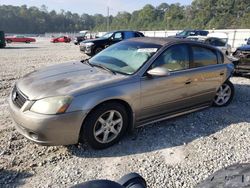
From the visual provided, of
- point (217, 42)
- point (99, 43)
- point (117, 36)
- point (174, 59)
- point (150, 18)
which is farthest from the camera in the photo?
point (150, 18)

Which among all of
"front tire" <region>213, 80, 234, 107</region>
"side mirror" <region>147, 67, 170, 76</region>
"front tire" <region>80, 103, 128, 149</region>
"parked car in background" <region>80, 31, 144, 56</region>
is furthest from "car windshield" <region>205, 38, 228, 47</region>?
"front tire" <region>80, 103, 128, 149</region>

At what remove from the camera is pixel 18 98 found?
382 cm

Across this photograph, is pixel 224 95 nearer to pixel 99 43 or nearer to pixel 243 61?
pixel 243 61

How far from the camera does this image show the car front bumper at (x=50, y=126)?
11.3 feet

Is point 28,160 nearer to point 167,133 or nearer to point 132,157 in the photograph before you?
point 132,157

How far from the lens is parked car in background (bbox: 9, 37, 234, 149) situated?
3.52 m

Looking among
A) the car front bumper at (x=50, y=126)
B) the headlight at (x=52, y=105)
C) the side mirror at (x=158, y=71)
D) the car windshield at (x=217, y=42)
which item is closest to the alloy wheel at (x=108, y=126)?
the car front bumper at (x=50, y=126)

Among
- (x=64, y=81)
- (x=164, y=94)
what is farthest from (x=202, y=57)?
(x=64, y=81)

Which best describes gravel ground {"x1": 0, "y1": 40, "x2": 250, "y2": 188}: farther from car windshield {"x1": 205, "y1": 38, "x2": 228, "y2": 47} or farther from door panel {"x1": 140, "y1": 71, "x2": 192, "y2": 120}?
car windshield {"x1": 205, "y1": 38, "x2": 228, "y2": 47}

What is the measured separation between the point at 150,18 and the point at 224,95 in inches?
4163

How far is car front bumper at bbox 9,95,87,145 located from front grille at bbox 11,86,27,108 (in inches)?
3.5

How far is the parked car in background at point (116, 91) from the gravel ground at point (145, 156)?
0.24 metres

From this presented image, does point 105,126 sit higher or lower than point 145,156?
higher

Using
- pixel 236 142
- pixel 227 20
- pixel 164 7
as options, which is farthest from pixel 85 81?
pixel 164 7
